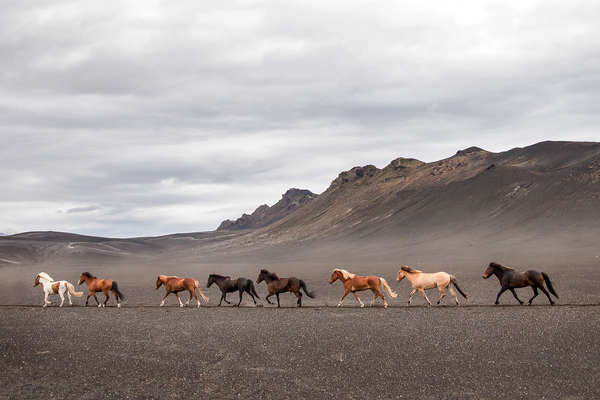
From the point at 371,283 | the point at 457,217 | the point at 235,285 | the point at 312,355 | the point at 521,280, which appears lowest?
the point at 312,355

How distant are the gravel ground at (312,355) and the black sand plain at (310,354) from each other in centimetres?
4

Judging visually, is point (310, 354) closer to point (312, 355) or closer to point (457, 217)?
point (312, 355)

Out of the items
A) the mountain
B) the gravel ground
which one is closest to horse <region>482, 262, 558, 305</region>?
the gravel ground

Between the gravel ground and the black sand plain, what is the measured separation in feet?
0.13

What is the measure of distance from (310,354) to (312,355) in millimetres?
122

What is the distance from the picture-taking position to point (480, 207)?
124 m

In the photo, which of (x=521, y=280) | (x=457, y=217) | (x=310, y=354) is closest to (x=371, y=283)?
(x=521, y=280)

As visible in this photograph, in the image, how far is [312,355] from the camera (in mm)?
15336

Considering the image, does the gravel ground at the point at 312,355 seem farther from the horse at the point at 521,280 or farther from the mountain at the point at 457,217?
the mountain at the point at 457,217

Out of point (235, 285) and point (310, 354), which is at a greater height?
point (235, 285)

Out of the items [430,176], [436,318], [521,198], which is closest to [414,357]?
[436,318]

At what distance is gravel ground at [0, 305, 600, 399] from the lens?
12.5 meters

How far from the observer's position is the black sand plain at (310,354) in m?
12.5

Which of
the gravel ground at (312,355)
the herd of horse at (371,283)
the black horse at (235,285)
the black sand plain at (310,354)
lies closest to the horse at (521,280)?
the herd of horse at (371,283)
